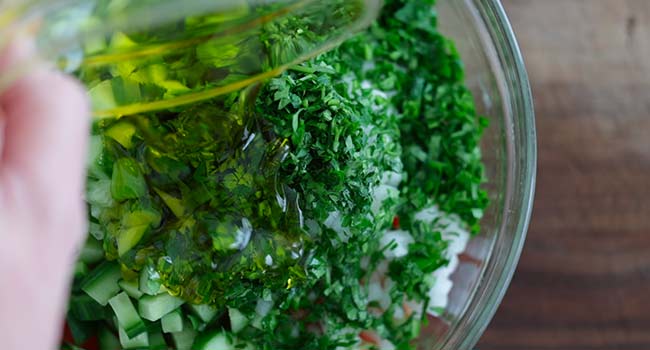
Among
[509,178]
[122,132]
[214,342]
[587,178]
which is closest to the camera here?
[122,132]

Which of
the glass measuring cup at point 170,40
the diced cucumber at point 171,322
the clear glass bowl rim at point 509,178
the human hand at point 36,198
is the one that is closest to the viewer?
the human hand at point 36,198

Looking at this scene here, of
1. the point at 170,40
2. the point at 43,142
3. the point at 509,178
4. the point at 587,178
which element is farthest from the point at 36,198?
the point at 587,178

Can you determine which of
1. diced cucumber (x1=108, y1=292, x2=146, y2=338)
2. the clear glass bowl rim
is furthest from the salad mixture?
the clear glass bowl rim

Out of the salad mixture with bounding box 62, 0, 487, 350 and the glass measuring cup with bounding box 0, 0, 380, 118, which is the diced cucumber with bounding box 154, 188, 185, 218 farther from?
the glass measuring cup with bounding box 0, 0, 380, 118

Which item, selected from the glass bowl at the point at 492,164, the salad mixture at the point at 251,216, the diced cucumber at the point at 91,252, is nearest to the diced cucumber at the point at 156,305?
the salad mixture at the point at 251,216

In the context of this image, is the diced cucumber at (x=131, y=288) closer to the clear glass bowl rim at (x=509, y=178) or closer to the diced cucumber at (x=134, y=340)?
the diced cucumber at (x=134, y=340)

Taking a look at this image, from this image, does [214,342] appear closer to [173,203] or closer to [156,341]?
[156,341]
